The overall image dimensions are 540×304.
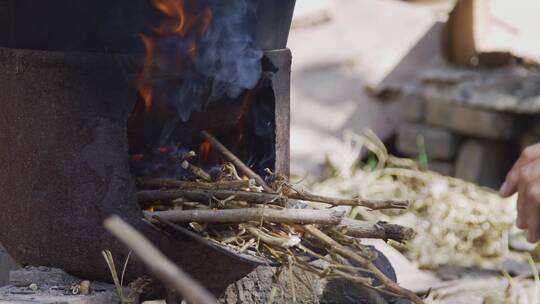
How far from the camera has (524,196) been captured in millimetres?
2492

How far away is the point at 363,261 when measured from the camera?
2549 mm

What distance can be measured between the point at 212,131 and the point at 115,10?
59cm

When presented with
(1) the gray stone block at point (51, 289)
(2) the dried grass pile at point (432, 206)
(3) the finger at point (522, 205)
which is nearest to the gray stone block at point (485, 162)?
(2) the dried grass pile at point (432, 206)

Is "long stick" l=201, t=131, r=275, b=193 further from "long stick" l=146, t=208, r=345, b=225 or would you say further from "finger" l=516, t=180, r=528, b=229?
"finger" l=516, t=180, r=528, b=229

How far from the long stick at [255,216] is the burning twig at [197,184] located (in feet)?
0.44

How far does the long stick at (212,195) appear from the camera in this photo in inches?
103

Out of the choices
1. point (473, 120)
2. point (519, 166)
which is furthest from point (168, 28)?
point (473, 120)

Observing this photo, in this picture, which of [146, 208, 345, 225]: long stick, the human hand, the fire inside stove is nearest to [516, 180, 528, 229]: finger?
the human hand

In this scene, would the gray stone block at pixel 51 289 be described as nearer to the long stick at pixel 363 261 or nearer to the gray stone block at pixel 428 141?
the long stick at pixel 363 261

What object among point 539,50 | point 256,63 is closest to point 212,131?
point 256,63

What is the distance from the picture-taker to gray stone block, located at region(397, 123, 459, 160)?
5.71 metres

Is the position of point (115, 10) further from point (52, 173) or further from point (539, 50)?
point (539, 50)

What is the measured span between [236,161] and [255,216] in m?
0.34

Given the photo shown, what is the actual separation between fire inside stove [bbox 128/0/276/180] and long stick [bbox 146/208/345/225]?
250 mm
